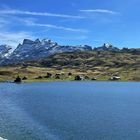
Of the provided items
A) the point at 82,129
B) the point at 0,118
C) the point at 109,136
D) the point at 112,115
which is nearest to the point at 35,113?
the point at 0,118

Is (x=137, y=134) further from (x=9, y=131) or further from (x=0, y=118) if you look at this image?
(x=0, y=118)

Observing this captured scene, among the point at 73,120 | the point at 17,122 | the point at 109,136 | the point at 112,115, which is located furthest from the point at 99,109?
the point at 109,136

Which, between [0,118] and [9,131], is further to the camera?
[0,118]

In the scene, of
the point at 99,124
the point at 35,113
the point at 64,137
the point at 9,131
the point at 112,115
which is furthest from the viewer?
the point at 35,113

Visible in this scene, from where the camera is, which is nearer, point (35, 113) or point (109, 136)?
point (109, 136)

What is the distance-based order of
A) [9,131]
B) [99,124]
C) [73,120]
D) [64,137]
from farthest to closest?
[73,120] → [99,124] → [9,131] → [64,137]

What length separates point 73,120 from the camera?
9888 centimetres

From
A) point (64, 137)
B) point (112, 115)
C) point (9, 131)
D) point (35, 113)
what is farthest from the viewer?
point (35, 113)

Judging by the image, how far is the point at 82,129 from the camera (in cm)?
8631

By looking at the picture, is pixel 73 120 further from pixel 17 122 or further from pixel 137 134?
pixel 137 134

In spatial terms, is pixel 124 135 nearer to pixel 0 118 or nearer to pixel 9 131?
pixel 9 131

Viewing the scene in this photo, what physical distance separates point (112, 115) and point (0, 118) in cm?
3182

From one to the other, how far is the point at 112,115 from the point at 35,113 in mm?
24144

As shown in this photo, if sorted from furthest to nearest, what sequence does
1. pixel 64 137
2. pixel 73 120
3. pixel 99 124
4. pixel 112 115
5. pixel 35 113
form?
pixel 35 113, pixel 112 115, pixel 73 120, pixel 99 124, pixel 64 137
